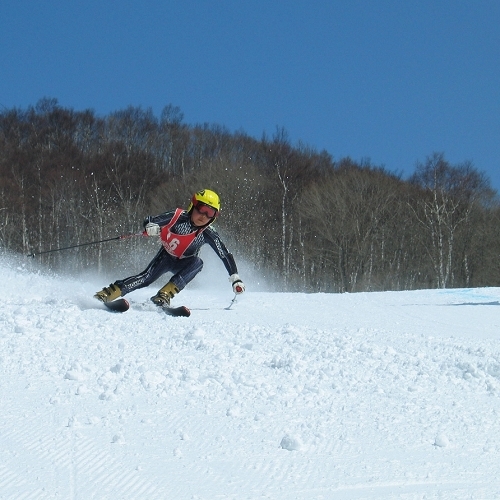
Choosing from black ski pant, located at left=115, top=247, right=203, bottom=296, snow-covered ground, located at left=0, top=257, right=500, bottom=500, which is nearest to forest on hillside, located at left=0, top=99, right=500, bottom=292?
black ski pant, located at left=115, top=247, right=203, bottom=296

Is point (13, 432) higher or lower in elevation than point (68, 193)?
lower

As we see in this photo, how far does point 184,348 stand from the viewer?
537 centimetres

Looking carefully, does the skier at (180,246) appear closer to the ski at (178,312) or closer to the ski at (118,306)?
Result: the ski at (178,312)

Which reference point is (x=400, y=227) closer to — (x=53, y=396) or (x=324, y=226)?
(x=324, y=226)

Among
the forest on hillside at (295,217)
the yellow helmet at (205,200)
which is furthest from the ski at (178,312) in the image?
the forest on hillside at (295,217)

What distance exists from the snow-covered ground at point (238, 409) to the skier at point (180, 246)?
115cm

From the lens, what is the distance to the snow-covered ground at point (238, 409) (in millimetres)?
3008

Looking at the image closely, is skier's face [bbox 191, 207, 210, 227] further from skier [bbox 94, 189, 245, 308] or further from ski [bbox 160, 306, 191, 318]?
ski [bbox 160, 306, 191, 318]

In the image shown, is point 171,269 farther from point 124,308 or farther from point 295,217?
point 295,217

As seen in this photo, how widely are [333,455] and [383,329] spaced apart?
385cm

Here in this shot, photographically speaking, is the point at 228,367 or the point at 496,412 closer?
the point at 496,412

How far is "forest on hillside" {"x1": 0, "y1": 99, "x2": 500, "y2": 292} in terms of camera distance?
37812 millimetres

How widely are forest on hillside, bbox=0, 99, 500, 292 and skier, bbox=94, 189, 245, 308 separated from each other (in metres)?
26.0

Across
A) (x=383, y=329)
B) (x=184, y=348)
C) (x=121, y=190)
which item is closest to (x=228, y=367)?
(x=184, y=348)
